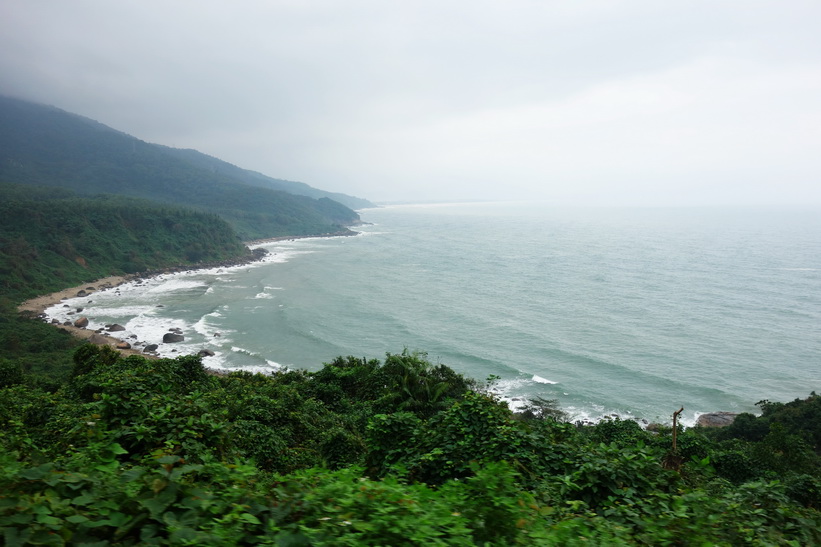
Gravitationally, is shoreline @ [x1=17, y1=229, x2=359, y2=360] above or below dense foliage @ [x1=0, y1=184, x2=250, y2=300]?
below

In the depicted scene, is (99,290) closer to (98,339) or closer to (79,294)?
(79,294)

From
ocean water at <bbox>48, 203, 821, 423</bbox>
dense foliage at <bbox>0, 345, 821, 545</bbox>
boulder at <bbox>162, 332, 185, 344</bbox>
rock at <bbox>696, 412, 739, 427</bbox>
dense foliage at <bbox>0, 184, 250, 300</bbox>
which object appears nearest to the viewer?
dense foliage at <bbox>0, 345, 821, 545</bbox>

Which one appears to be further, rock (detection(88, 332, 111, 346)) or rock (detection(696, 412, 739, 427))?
rock (detection(88, 332, 111, 346))

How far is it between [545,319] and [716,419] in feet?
70.0

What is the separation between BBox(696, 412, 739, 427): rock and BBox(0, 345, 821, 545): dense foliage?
25161 mm

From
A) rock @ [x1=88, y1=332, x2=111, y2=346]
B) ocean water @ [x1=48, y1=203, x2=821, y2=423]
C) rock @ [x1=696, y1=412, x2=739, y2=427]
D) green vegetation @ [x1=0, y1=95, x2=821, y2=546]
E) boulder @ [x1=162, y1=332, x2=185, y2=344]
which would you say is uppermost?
green vegetation @ [x1=0, y1=95, x2=821, y2=546]

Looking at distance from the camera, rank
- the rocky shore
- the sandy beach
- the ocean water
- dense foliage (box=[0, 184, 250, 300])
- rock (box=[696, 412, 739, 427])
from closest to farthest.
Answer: rock (box=[696, 412, 739, 427]) < the ocean water < the rocky shore < the sandy beach < dense foliage (box=[0, 184, 250, 300])

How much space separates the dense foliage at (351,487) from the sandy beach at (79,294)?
3540cm

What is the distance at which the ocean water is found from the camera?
3566 centimetres

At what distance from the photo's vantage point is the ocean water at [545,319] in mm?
35656

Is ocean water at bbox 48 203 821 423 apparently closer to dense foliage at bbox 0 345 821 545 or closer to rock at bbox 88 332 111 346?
rock at bbox 88 332 111 346

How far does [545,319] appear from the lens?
164 ft

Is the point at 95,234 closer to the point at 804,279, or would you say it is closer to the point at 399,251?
the point at 399,251

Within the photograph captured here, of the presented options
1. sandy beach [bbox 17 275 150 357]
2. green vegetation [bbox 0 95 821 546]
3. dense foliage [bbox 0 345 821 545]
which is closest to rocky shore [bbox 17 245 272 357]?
sandy beach [bbox 17 275 150 357]
